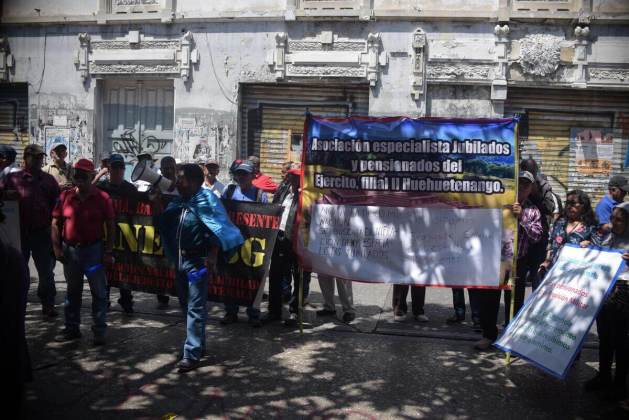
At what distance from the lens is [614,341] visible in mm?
4559

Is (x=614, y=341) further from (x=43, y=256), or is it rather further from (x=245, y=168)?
(x=43, y=256)

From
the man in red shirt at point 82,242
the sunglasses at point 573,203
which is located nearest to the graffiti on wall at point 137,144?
the man in red shirt at point 82,242

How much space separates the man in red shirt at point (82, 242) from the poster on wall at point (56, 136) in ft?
32.4

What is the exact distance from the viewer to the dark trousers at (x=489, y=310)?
5629 millimetres

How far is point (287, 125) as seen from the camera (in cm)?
1362

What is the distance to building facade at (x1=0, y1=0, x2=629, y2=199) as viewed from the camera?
12.4m

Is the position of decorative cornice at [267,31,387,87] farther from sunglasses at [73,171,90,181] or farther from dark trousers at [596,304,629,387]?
dark trousers at [596,304,629,387]

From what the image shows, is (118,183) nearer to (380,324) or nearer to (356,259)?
(356,259)

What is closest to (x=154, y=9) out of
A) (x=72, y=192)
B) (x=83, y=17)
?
(x=83, y=17)

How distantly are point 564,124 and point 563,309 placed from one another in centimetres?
927

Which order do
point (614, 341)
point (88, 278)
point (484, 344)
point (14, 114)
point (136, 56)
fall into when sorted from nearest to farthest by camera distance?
1. point (614, 341)
2. point (88, 278)
3. point (484, 344)
4. point (136, 56)
5. point (14, 114)

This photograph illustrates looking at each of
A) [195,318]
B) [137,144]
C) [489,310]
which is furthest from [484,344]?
[137,144]

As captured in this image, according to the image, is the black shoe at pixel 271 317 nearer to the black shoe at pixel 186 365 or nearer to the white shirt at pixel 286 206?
the white shirt at pixel 286 206

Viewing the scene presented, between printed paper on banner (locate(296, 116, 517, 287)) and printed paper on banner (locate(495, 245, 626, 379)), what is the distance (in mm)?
651
